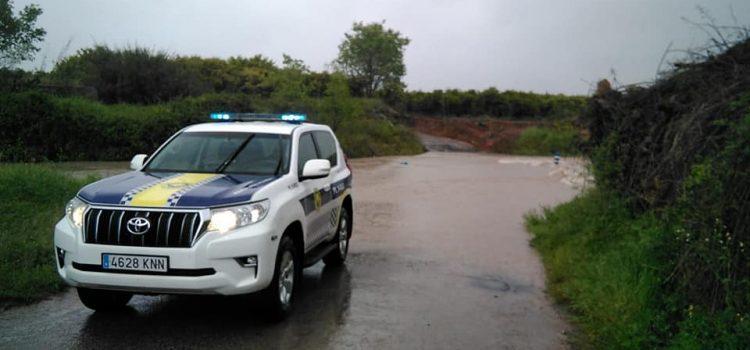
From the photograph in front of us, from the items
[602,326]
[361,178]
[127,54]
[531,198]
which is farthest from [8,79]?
[602,326]

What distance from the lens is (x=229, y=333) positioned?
5723 millimetres

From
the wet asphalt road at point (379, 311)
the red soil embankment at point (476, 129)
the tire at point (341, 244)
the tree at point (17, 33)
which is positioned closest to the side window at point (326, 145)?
the tire at point (341, 244)

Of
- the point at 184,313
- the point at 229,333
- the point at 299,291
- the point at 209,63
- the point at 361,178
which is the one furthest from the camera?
the point at 209,63

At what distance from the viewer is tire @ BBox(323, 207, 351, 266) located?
8.52 meters

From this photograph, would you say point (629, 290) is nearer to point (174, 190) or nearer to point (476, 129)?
point (174, 190)

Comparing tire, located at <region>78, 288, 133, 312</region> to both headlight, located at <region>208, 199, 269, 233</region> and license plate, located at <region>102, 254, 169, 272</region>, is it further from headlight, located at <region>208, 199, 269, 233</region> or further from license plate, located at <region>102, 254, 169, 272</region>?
headlight, located at <region>208, 199, 269, 233</region>

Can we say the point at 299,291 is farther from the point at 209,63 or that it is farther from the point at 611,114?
the point at 209,63

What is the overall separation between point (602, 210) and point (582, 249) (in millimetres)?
753

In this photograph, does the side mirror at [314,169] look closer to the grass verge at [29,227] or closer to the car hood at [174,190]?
the car hood at [174,190]

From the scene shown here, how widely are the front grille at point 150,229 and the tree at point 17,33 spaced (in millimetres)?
16998

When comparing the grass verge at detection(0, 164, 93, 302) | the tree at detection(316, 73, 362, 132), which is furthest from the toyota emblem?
the tree at detection(316, 73, 362, 132)

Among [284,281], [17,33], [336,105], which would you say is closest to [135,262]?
[284,281]

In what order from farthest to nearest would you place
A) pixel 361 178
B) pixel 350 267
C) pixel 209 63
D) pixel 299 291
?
pixel 209 63, pixel 361 178, pixel 350 267, pixel 299 291

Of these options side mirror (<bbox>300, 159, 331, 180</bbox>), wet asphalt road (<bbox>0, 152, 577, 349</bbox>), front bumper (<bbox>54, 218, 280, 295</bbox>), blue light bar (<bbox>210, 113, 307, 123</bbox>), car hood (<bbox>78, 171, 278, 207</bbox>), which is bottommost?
wet asphalt road (<bbox>0, 152, 577, 349</bbox>)
